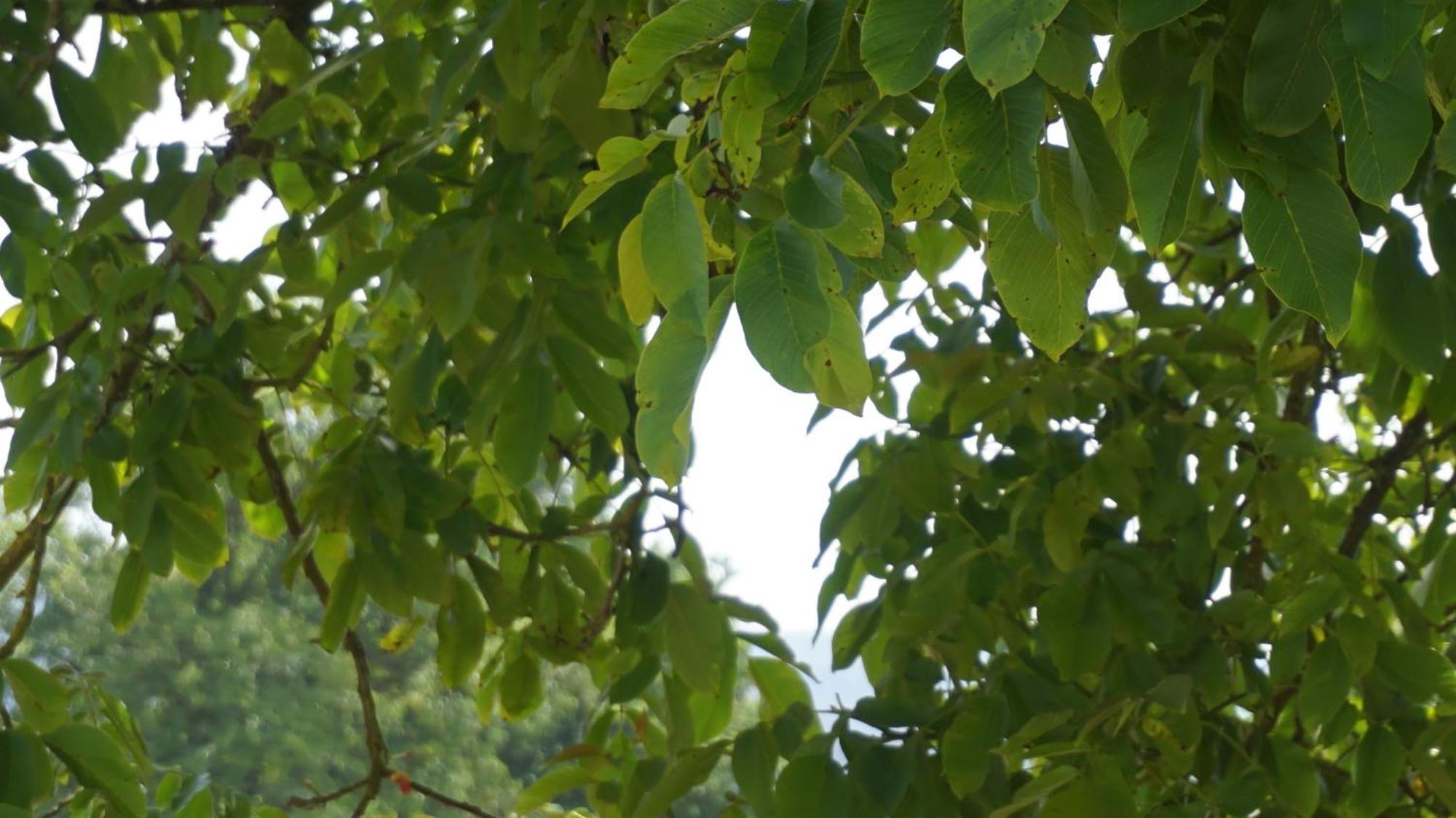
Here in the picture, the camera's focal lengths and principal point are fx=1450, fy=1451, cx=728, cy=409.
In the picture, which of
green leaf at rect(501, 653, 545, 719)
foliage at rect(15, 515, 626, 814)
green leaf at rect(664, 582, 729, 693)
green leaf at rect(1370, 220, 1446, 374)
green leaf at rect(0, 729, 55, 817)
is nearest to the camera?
green leaf at rect(1370, 220, 1446, 374)

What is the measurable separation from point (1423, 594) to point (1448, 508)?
8cm

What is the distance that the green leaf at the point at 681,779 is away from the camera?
3.00 feet

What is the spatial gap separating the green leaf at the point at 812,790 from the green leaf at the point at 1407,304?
38cm

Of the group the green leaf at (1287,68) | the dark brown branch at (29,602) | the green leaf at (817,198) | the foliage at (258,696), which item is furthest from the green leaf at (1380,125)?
the foliage at (258,696)

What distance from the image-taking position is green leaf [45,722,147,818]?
0.86 metres

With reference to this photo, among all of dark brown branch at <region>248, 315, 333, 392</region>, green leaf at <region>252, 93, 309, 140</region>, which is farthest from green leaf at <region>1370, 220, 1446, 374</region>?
dark brown branch at <region>248, 315, 333, 392</region>

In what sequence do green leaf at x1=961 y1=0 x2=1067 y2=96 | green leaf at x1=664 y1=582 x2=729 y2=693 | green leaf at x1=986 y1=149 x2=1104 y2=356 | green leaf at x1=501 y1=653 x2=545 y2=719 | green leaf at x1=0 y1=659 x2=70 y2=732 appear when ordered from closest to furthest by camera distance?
green leaf at x1=961 y1=0 x2=1067 y2=96 < green leaf at x1=986 y1=149 x2=1104 y2=356 < green leaf at x1=0 y1=659 x2=70 y2=732 < green leaf at x1=664 y1=582 x2=729 y2=693 < green leaf at x1=501 y1=653 x2=545 y2=719

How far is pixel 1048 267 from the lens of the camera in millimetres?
420

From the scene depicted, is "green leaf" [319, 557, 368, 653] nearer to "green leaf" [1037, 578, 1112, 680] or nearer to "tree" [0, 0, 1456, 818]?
"tree" [0, 0, 1456, 818]

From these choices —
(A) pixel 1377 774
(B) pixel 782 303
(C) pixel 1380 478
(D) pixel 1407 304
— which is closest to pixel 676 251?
(B) pixel 782 303

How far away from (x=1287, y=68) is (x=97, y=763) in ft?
2.55

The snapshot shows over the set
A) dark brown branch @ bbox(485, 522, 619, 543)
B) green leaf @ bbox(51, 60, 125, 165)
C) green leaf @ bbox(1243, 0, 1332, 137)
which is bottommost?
green leaf @ bbox(1243, 0, 1332, 137)

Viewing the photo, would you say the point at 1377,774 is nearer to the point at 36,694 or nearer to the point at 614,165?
the point at 614,165

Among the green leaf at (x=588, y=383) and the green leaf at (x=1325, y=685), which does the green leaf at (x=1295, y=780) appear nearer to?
the green leaf at (x=1325, y=685)
